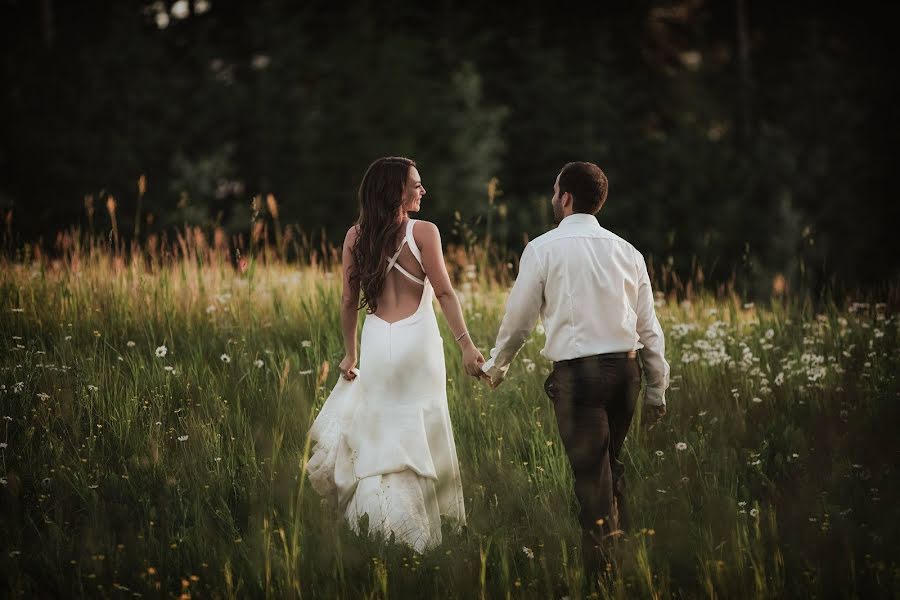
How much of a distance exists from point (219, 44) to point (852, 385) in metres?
26.4

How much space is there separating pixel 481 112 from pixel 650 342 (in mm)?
24011

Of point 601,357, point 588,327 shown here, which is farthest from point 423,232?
point 601,357

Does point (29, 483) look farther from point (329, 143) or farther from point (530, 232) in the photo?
point (329, 143)

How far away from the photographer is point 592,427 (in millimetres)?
4500

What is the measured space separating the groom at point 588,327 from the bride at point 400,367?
597 mm

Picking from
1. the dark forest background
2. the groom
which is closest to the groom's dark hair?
the groom

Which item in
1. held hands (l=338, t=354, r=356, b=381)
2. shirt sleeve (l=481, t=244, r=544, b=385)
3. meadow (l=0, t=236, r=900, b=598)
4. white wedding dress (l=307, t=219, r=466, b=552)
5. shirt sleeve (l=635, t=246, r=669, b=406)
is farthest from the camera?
held hands (l=338, t=354, r=356, b=381)

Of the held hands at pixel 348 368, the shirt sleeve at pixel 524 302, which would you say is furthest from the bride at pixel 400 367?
the shirt sleeve at pixel 524 302

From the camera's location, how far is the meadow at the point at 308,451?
4480mm

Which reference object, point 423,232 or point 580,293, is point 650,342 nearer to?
point 580,293

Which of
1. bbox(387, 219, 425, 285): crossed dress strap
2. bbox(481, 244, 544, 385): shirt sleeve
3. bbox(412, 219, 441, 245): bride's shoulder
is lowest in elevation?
bbox(481, 244, 544, 385): shirt sleeve

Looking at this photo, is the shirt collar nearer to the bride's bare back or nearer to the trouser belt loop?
the trouser belt loop

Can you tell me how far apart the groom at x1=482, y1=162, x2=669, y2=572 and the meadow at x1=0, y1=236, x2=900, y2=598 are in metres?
0.37

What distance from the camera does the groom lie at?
452 centimetres
